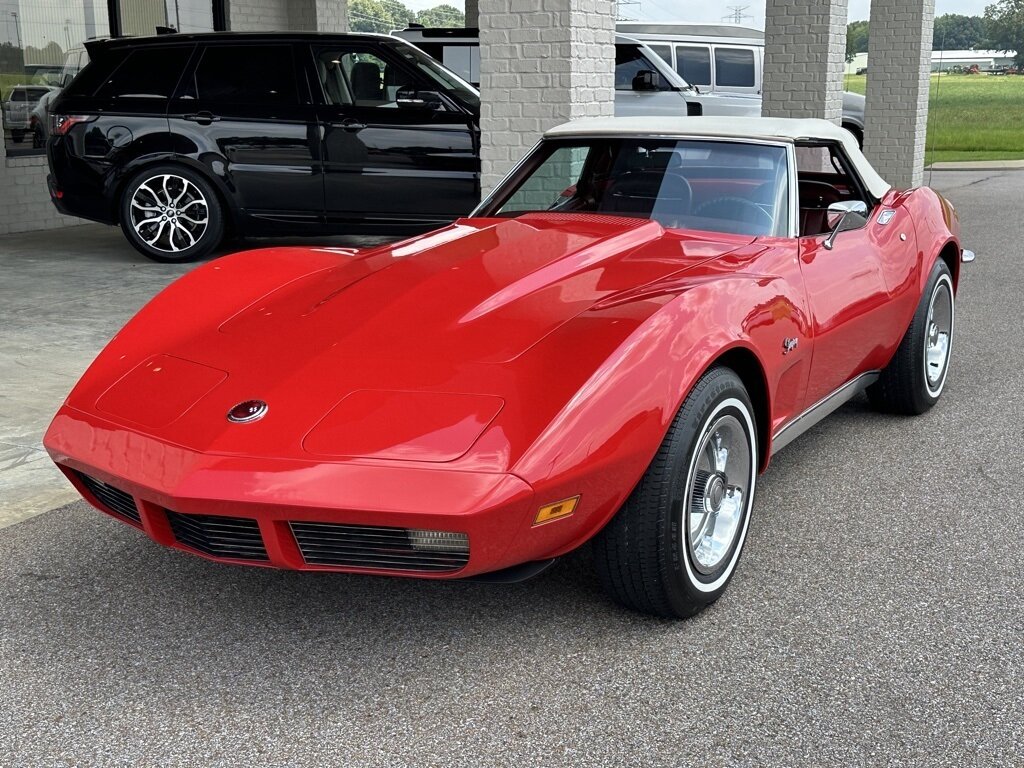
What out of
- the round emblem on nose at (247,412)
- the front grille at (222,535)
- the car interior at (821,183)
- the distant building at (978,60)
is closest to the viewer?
the front grille at (222,535)

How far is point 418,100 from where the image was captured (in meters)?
8.58

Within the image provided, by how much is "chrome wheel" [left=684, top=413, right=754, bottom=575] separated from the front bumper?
1.95 ft

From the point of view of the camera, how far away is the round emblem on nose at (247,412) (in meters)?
2.84

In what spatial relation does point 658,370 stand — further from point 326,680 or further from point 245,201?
point 245,201

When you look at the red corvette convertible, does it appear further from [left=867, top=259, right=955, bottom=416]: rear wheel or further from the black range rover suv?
the black range rover suv

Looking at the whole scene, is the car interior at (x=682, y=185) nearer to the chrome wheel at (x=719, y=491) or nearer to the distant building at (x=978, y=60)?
the chrome wheel at (x=719, y=491)

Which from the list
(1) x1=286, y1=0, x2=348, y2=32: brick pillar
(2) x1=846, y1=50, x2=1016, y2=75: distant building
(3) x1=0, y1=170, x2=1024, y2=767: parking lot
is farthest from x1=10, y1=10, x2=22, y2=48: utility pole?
(2) x1=846, y1=50, x2=1016, y2=75: distant building

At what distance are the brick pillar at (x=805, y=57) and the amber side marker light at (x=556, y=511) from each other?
31.5 ft

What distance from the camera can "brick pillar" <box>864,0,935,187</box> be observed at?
1360cm

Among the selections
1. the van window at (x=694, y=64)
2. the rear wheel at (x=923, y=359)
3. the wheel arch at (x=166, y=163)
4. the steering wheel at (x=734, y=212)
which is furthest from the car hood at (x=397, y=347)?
the van window at (x=694, y=64)

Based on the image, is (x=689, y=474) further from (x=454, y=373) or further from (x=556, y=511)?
(x=454, y=373)

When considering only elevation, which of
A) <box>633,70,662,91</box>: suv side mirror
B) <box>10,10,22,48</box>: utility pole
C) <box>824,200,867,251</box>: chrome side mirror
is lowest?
<box>824,200,867,251</box>: chrome side mirror

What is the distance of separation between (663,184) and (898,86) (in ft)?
35.5

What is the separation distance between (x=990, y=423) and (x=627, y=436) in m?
2.82
